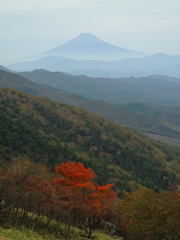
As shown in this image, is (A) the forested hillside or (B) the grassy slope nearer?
(B) the grassy slope

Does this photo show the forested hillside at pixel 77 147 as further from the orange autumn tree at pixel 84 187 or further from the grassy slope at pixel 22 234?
the grassy slope at pixel 22 234

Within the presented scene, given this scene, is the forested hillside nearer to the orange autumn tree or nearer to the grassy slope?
the orange autumn tree

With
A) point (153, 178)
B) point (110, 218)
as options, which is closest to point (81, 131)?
point (153, 178)

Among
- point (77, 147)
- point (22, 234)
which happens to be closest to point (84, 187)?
point (22, 234)

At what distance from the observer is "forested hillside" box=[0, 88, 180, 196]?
103m

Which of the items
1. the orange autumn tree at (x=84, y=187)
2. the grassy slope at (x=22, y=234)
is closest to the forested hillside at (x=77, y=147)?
the orange autumn tree at (x=84, y=187)

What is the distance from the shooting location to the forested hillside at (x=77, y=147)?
10331 centimetres

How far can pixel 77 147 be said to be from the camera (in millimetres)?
150750

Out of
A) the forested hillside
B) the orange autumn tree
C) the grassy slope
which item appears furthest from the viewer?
the forested hillside

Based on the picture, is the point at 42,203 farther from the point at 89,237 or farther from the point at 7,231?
the point at 89,237

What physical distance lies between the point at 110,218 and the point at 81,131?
432 feet

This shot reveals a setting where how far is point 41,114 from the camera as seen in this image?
7367 inches

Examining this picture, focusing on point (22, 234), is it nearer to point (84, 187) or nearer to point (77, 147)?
point (84, 187)

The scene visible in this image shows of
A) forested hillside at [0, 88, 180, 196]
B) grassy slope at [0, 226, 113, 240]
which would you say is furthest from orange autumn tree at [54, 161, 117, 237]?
forested hillside at [0, 88, 180, 196]
